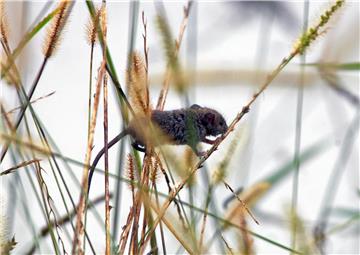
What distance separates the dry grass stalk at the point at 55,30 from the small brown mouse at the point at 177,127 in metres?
0.36

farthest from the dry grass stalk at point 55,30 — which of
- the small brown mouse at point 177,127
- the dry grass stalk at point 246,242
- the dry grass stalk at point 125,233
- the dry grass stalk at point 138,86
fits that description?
the dry grass stalk at point 246,242

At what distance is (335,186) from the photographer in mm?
2500

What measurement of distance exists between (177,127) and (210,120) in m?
0.63

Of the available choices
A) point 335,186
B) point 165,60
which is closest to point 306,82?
point 335,186

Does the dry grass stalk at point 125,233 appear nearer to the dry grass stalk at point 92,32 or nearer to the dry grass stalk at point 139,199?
the dry grass stalk at point 139,199

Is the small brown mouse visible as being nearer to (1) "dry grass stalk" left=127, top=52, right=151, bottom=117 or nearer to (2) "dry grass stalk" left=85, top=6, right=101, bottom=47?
(1) "dry grass stalk" left=127, top=52, right=151, bottom=117

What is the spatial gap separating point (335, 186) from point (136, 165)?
0.65 meters

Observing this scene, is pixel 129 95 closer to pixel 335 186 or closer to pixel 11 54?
pixel 11 54

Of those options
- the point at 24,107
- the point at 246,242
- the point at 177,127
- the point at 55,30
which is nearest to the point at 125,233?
the point at 246,242

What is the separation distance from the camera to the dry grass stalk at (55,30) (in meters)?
2.51

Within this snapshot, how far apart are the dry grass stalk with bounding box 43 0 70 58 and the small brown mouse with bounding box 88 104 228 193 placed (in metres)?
0.36

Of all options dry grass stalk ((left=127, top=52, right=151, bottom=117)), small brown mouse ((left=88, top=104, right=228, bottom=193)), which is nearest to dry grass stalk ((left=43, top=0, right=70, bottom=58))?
dry grass stalk ((left=127, top=52, right=151, bottom=117))

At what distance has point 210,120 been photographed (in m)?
4.71

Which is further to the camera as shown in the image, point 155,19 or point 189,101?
point 189,101
